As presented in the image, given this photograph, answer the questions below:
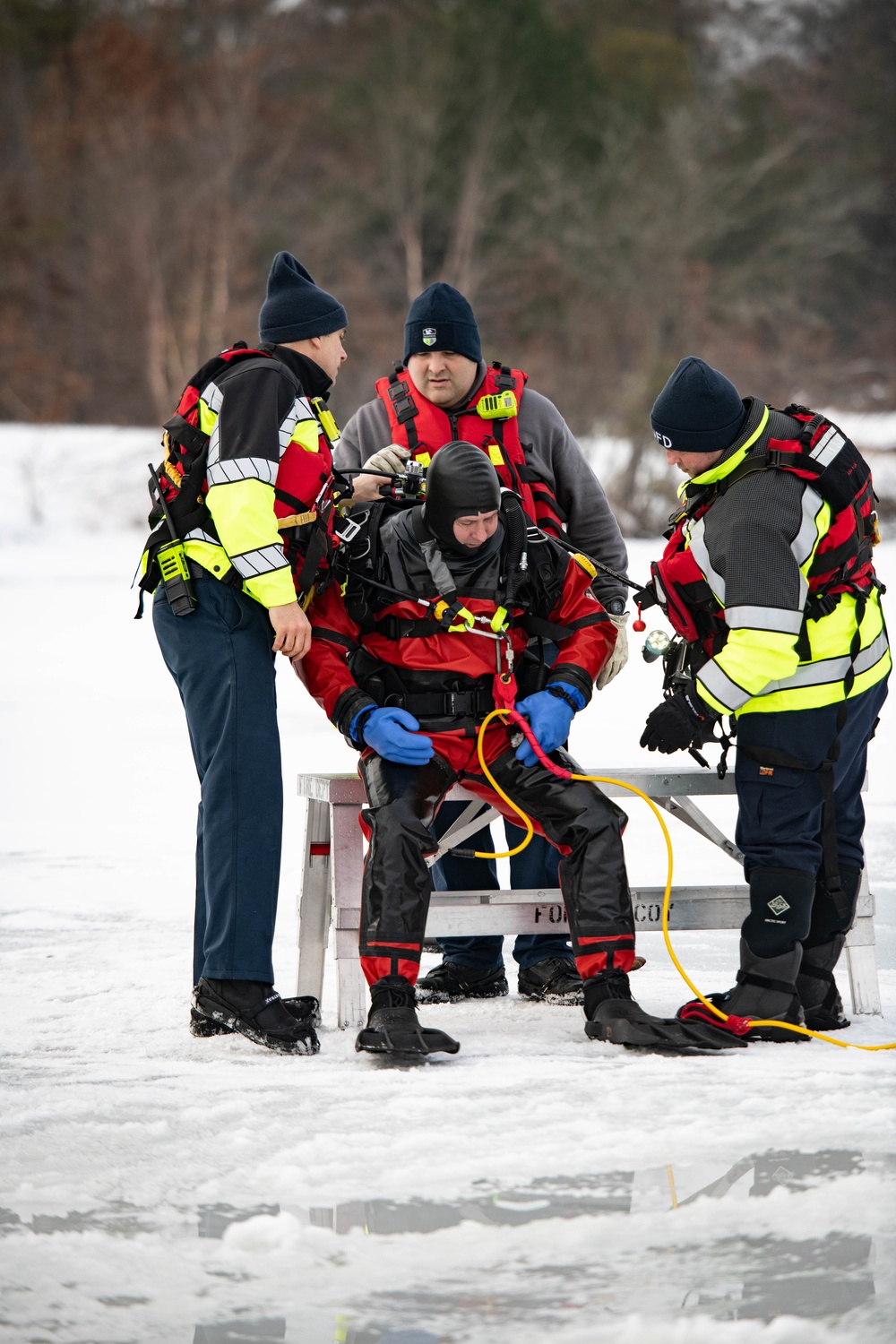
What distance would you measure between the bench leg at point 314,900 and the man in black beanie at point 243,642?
0.58ft

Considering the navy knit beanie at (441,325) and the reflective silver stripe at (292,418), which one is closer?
the reflective silver stripe at (292,418)

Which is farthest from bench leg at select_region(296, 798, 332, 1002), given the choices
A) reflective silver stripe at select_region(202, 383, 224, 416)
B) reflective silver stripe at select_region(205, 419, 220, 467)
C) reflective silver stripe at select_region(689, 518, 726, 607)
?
reflective silver stripe at select_region(689, 518, 726, 607)

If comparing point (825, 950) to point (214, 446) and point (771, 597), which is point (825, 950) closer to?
point (771, 597)

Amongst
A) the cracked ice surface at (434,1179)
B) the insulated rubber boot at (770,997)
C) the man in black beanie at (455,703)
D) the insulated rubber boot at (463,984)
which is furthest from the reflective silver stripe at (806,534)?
the insulated rubber boot at (463,984)

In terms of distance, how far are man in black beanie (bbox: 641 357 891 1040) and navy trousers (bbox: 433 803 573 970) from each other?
645 mm

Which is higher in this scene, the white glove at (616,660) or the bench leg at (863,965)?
the white glove at (616,660)

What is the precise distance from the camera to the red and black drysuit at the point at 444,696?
10.4 feet

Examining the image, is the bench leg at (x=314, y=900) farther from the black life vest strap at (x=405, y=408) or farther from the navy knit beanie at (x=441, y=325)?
the navy knit beanie at (x=441, y=325)

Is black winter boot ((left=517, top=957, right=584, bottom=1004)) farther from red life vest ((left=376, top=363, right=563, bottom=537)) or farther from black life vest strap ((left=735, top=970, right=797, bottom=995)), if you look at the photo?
red life vest ((left=376, top=363, right=563, bottom=537))

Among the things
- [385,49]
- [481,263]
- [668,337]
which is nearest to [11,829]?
[668,337]

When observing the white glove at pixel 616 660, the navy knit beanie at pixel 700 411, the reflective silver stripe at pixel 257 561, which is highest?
the navy knit beanie at pixel 700 411

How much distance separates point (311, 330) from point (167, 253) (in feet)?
74.9

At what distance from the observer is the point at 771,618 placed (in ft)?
9.99

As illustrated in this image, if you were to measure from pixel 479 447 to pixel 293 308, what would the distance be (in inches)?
26.2
